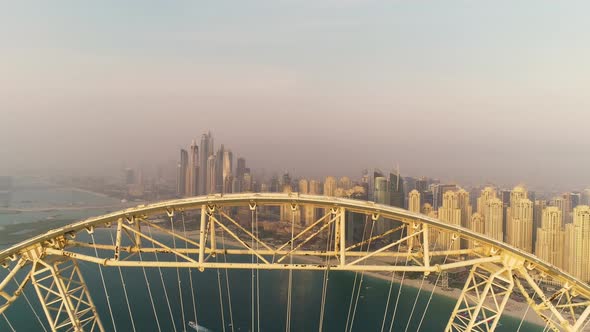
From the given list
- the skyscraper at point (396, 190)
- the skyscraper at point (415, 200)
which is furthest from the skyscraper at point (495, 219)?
the skyscraper at point (396, 190)

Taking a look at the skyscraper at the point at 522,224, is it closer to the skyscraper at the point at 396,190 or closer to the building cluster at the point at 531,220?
the building cluster at the point at 531,220

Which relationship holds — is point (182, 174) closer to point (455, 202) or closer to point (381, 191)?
point (381, 191)

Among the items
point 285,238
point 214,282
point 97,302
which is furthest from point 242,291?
point 285,238

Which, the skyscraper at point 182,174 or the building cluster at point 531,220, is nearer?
the building cluster at point 531,220

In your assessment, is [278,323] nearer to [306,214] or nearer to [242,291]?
[242,291]

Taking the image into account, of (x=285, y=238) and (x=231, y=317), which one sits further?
(x=285, y=238)

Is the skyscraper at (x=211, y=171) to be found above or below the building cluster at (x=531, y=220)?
above

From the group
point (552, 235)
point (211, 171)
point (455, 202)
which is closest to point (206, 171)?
point (211, 171)
